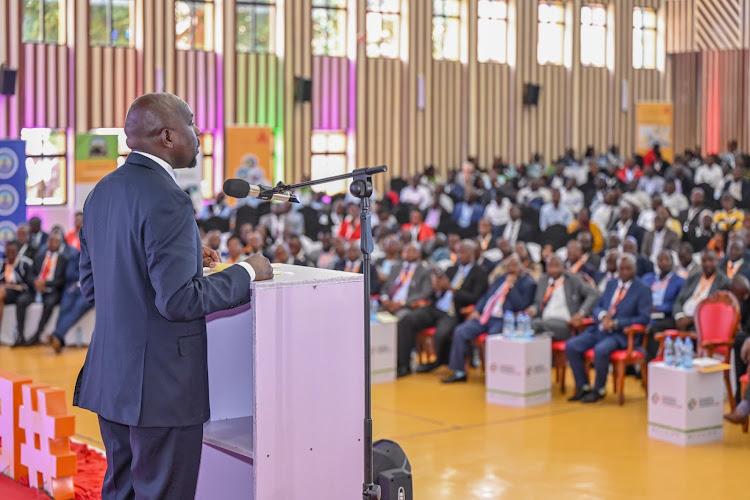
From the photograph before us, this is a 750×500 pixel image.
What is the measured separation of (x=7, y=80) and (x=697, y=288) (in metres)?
11.5

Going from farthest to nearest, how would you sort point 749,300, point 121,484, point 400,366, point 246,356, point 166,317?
point 400,366 < point 749,300 < point 246,356 < point 121,484 < point 166,317

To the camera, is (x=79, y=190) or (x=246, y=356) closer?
(x=246, y=356)

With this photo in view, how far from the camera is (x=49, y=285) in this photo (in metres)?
11.5

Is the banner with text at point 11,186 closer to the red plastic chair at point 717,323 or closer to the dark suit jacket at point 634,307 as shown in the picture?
the dark suit jacket at point 634,307

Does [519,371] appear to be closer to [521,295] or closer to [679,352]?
[521,295]

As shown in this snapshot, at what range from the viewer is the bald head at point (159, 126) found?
2.96 m

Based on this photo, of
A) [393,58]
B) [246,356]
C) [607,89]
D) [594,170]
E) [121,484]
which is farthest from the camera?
[607,89]

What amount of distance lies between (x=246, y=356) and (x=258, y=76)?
15983mm

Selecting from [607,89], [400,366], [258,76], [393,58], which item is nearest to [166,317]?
[400,366]

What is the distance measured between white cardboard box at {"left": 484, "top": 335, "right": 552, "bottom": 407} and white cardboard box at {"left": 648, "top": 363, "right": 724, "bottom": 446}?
133cm

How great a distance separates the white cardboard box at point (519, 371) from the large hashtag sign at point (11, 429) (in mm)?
4337

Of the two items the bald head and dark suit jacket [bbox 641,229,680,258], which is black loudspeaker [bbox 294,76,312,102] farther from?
the bald head

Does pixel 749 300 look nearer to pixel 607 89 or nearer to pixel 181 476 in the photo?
pixel 181 476

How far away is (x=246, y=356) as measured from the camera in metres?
3.55
